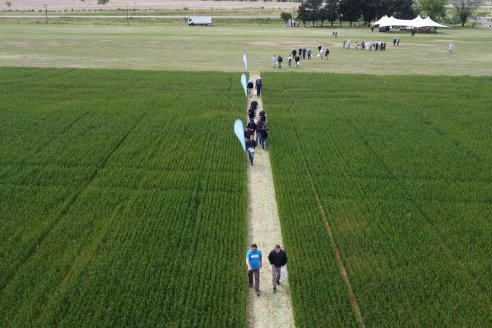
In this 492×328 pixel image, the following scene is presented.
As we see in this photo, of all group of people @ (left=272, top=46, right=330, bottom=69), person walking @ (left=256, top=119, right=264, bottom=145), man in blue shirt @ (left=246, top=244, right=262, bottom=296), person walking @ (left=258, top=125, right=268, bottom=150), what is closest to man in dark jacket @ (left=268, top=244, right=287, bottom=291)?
man in blue shirt @ (left=246, top=244, right=262, bottom=296)

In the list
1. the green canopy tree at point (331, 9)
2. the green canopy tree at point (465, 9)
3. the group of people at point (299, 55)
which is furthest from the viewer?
the green canopy tree at point (465, 9)

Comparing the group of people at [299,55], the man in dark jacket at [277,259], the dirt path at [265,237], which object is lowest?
the dirt path at [265,237]

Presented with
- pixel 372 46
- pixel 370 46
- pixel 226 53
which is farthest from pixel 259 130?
pixel 372 46

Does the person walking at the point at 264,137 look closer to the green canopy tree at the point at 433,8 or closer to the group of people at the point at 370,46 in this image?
the group of people at the point at 370,46

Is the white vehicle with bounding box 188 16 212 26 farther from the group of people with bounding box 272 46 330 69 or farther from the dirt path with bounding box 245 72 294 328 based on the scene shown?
the dirt path with bounding box 245 72 294 328

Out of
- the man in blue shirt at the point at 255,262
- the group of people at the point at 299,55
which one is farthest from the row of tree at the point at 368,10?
the man in blue shirt at the point at 255,262

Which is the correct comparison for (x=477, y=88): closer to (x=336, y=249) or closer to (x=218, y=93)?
(x=218, y=93)

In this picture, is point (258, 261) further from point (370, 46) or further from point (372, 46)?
point (372, 46)
